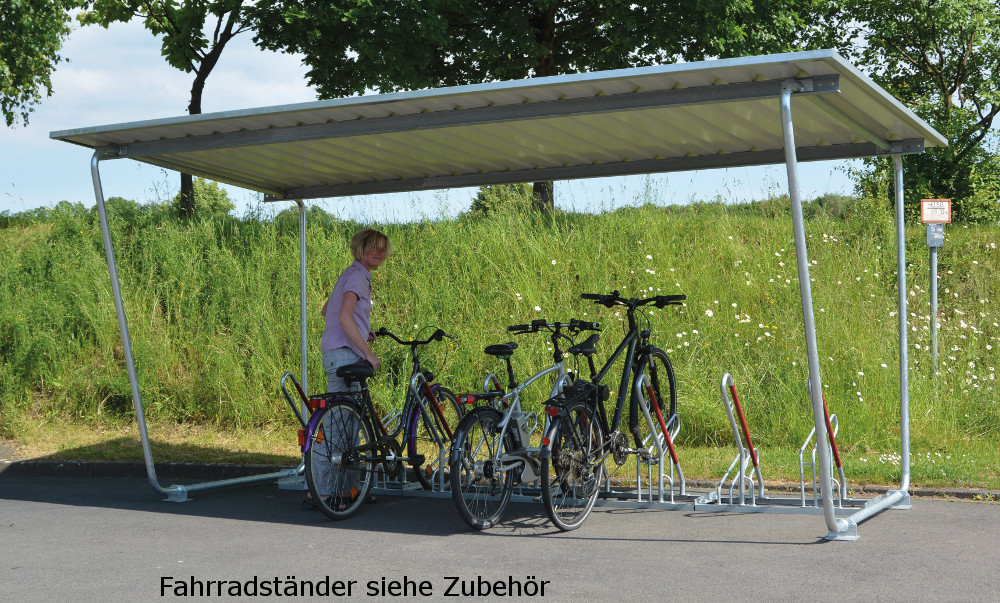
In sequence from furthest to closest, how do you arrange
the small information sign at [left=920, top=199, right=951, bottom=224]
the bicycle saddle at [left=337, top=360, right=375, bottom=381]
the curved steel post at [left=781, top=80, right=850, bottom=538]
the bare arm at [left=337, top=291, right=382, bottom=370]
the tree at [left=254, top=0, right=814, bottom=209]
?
1. the tree at [left=254, top=0, right=814, bottom=209]
2. the small information sign at [left=920, top=199, right=951, bottom=224]
3. the bare arm at [left=337, top=291, right=382, bottom=370]
4. the bicycle saddle at [left=337, top=360, right=375, bottom=381]
5. the curved steel post at [left=781, top=80, right=850, bottom=538]

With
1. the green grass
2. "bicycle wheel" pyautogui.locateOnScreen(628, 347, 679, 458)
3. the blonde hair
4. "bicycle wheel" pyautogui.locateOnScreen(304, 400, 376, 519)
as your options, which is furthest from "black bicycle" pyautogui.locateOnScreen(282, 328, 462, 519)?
the green grass

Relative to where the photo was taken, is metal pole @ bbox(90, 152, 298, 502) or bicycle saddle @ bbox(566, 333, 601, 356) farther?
metal pole @ bbox(90, 152, 298, 502)

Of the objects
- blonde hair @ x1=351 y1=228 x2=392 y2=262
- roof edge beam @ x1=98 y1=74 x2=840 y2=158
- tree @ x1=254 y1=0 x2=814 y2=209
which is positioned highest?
tree @ x1=254 y1=0 x2=814 y2=209

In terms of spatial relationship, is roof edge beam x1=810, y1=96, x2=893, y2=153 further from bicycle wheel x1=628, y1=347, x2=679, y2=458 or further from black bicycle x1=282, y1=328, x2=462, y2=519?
black bicycle x1=282, y1=328, x2=462, y2=519

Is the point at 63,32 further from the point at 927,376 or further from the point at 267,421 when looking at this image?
the point at 927,376

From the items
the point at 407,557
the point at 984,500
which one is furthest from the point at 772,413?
the point at 407,557

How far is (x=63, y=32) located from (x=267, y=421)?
66.6 feet

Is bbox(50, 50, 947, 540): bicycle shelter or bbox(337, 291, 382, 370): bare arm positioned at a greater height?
bbox(50, 50, 947, 540): bicycle shelter

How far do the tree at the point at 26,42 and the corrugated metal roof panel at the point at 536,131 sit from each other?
14394 millimetres

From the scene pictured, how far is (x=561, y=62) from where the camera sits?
1750 centimetres

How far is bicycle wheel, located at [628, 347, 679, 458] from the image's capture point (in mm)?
6441

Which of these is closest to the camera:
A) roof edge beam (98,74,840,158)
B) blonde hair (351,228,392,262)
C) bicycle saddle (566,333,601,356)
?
roof edge beam (98,74,840,158)

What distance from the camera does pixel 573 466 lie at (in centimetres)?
590

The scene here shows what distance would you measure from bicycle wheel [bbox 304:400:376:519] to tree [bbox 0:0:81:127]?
16366 mm
